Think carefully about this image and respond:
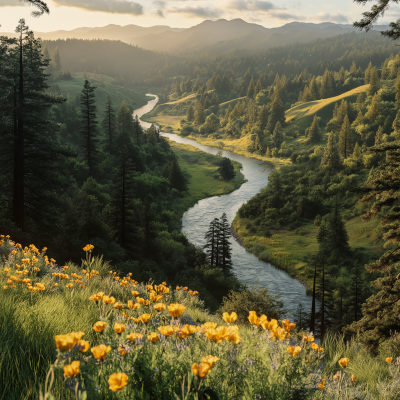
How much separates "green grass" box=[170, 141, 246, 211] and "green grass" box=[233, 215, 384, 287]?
1434cm

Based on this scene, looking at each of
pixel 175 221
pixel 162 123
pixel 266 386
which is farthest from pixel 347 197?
pixel 162 123

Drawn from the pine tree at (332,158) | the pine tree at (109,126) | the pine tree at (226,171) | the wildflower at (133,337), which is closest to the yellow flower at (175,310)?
the wildflower at (133,337)

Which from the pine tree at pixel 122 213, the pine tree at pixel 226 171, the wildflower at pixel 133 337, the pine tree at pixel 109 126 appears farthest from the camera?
the pine tree at pixel 226 171

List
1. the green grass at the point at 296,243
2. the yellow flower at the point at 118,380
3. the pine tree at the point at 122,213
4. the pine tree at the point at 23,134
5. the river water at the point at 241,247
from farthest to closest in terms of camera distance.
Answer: the green grass at the point at 296,243 → the river water at the point at 241,247 → the pine tree at the point at 122,213 → the pine tree at the point at 23,134 → the yellow flower at the point at 118,380

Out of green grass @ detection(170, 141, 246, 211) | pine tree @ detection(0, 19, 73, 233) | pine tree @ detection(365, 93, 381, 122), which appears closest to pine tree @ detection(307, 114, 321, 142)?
pine tree @ detection(365, 93, 381, 122)

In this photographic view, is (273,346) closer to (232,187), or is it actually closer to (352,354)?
(352,354)

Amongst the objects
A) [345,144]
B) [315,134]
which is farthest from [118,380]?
[315,134]

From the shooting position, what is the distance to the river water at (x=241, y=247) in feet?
110

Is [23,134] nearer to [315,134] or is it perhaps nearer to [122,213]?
[122,213]

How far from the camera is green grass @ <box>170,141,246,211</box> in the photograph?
2564 inches

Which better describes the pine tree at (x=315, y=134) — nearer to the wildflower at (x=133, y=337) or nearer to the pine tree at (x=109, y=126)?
the pine tree at (x=109, y=126)

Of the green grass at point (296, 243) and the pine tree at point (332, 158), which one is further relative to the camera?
the pine tree at point (332, 158)

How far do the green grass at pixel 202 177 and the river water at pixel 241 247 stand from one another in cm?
167

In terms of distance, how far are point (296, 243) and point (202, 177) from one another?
35.2 meters
